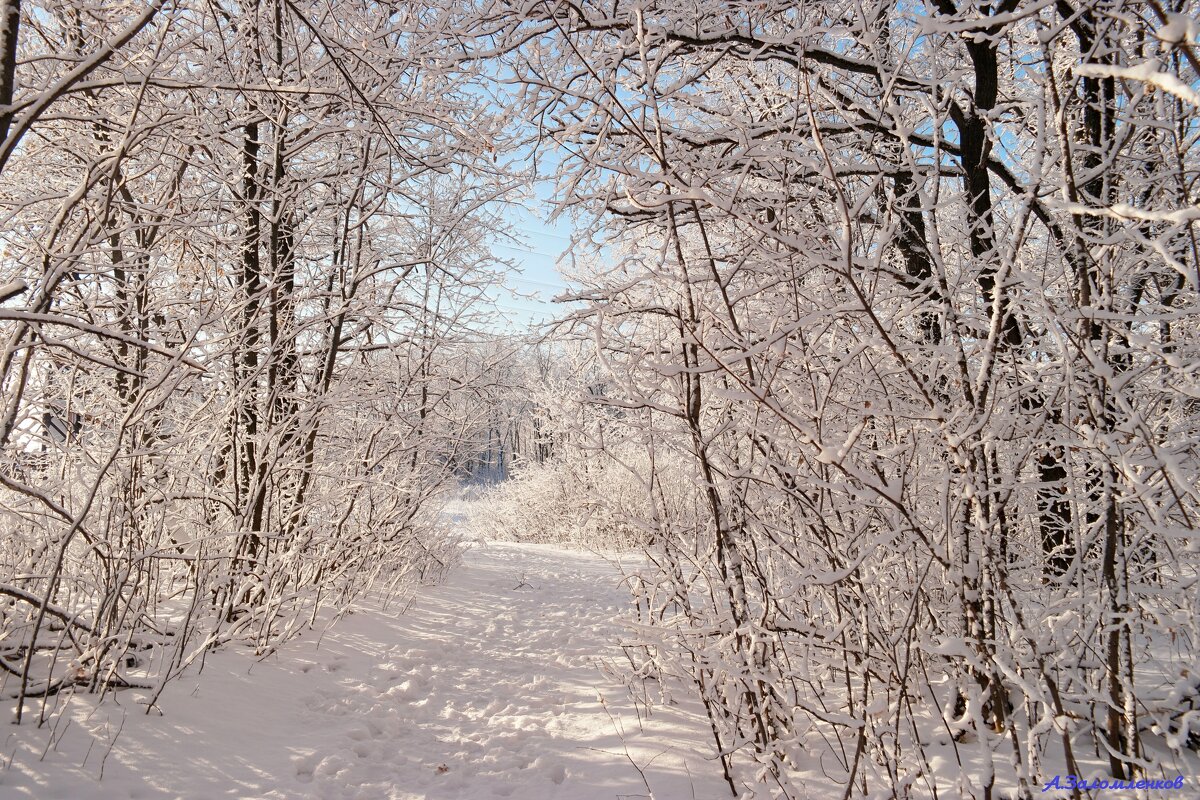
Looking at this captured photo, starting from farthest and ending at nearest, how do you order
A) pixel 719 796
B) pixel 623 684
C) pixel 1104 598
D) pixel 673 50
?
pixel 623 684 < pixel 673 50 < pixel 719 796 < pixel 1104 598

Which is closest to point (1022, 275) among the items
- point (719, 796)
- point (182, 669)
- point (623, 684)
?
point (719, 796)

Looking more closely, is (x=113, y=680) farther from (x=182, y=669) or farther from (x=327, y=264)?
(x=327, y=264)

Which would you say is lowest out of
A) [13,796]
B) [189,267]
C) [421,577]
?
[421,577]

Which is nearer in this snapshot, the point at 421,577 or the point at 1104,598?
the point at 1104,598

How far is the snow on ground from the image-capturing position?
225 centimetres

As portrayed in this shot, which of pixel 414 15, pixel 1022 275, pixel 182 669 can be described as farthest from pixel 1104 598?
pixel 414 15

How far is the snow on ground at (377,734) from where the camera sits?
2252 mm

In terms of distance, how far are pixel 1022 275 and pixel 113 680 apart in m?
3.87

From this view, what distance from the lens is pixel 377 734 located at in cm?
311

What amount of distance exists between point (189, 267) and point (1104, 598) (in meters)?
4.57

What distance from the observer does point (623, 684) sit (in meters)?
3.78

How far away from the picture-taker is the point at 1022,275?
1593mm

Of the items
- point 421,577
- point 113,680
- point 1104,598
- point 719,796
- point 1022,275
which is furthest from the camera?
point 421,577

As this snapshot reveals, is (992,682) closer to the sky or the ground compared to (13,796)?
closer to the sky
